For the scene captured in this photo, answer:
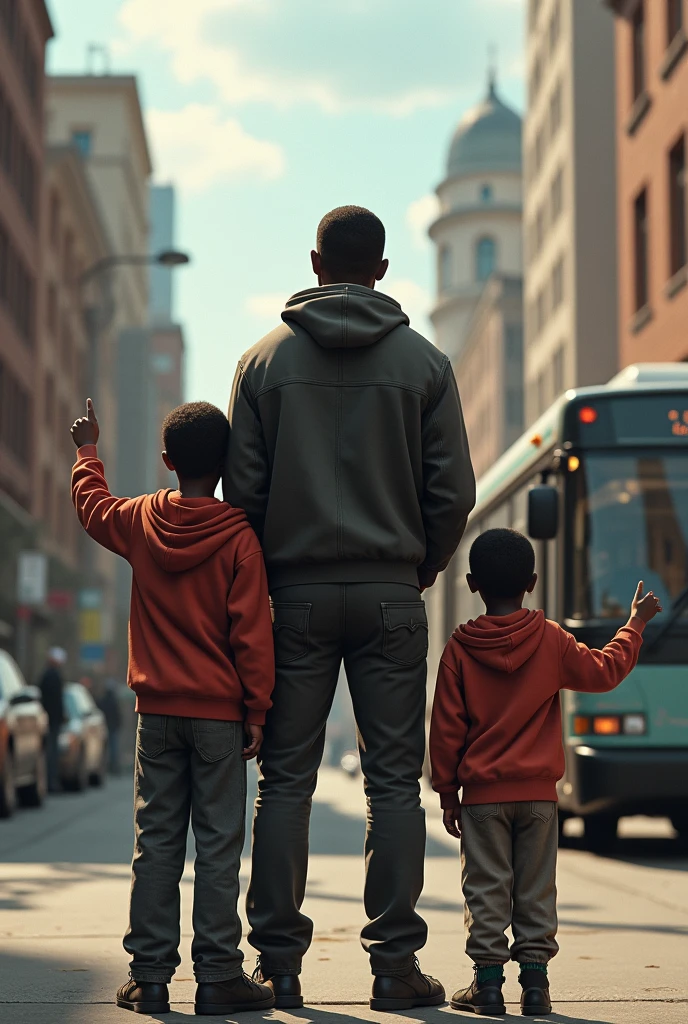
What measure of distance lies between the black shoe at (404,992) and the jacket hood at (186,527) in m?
1.30

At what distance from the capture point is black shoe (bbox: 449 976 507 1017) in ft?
15.9

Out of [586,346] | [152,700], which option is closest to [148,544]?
[152,700]

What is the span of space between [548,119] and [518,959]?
5703cm

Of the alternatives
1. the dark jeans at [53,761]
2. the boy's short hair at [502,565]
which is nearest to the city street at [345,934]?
the boy's short hair at [502,565]

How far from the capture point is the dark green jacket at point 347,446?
16.5ft

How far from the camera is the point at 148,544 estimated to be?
16.4 ft

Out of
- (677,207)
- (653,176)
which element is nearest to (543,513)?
(677,207)

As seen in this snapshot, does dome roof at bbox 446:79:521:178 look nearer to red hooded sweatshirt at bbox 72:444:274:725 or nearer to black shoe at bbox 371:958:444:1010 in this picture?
red hooded sweatshirt at bbox 72:444:274:725

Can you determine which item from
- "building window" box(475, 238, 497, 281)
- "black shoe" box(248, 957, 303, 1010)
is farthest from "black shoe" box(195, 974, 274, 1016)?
"building window" box(475, 238, 497, 281)

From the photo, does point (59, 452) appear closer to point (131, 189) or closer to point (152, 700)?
point (131, 189)

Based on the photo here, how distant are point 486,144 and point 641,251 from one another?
80738 millimetres

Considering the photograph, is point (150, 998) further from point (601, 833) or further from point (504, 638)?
point (601, 833)

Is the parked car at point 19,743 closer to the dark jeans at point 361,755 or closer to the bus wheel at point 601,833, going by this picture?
the bus wheel at point 601,833

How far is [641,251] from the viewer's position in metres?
31.0
